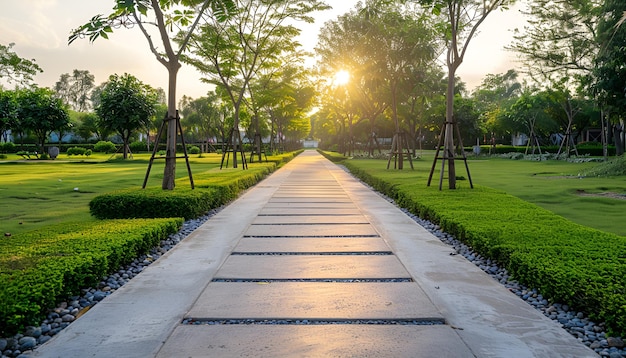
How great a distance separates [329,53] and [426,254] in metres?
23.3

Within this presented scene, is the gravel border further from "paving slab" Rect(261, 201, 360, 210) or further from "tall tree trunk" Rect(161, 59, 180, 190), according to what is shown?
"tall tree trunk" Rect(161, 59, 180, 190)

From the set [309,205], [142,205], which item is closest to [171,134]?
[142,205]

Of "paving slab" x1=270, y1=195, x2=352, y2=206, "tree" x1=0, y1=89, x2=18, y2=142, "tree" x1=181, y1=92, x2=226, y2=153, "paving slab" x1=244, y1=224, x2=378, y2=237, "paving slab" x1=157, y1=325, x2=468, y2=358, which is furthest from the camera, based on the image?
"tree" x1=181, y1=92, x2=226, y2=153

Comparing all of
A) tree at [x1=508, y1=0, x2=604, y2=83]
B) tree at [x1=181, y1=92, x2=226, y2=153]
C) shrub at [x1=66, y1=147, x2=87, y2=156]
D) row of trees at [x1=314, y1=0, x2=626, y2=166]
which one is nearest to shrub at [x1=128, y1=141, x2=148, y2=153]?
tree at [x1=181, y1=92, x2=226, y2=153]

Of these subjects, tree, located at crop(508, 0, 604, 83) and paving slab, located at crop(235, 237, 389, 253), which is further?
tree, located at crop(508, 0, 604, 83)

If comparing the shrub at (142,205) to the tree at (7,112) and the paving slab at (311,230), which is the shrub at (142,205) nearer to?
the paving slab at (311,230)

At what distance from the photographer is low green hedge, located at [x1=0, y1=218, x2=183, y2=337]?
309cm

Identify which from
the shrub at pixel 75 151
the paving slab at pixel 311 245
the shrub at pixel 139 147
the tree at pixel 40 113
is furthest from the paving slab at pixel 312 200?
the shrub at pixel 139 147

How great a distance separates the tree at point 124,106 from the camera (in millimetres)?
31172

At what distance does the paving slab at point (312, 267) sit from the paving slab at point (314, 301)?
0.24m

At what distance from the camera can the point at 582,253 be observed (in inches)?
167

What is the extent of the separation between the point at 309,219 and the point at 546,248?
4.06m

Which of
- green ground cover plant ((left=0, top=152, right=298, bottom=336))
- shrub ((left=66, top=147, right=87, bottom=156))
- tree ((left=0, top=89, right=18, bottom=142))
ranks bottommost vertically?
green ground cover plant ((left=0, top=152, right=298, bottom=336))

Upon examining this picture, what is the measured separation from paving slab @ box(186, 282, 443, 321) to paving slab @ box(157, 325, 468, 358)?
0.71 ft
